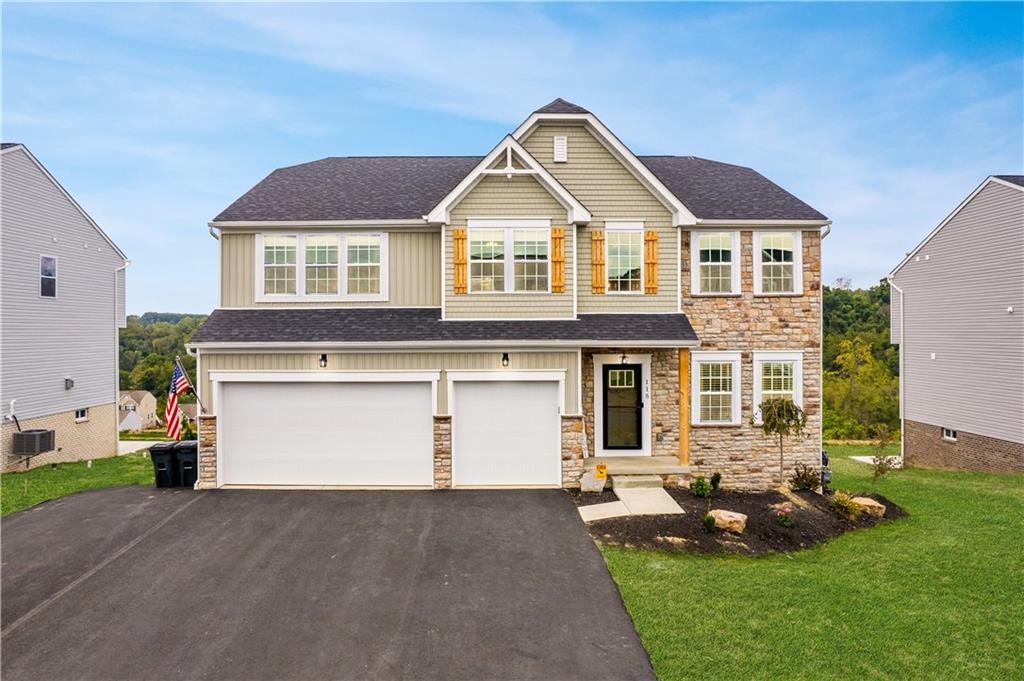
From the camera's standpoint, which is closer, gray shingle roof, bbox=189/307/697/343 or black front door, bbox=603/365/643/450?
gray shingle roof, bbox=189/307/697/343

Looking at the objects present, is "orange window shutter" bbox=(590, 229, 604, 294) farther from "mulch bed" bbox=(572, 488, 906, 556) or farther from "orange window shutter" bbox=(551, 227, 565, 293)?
"mulch bed" bbox=(572, 488, 906, 556)

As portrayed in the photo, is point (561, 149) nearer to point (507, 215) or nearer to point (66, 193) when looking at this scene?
point (507, 215)

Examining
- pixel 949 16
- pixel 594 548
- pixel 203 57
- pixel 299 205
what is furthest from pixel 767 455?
pixel 203 57

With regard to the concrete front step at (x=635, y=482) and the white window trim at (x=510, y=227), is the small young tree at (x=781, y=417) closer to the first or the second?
the concrete front step at (x=635, y=482)

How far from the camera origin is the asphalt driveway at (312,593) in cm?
532

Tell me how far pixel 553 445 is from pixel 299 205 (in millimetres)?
9166

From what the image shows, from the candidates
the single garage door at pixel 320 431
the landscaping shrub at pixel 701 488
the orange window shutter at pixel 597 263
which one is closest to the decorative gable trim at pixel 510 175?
the orange window shutter at pixel 597 263

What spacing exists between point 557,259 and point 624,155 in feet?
10.8

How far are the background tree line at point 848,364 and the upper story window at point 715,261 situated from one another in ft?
61.7

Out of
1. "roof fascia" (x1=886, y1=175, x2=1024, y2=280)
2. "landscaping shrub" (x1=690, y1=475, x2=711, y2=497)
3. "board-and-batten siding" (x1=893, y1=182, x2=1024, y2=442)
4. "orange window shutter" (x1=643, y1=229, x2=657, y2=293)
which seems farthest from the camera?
"roof fascia" (x1=886, y1=175, x2=1024, y2=280)

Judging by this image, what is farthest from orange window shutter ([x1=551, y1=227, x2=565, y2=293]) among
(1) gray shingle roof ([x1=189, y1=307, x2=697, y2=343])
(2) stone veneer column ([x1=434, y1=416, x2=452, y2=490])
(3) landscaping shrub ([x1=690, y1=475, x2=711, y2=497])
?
(3) landscaping shrub ([x1=690, y1=475, x2=711, y2=497])

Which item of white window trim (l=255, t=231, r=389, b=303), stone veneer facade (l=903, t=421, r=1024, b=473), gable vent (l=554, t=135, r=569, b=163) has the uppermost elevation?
gable vent (l=554, t=135, r=569, b=163)

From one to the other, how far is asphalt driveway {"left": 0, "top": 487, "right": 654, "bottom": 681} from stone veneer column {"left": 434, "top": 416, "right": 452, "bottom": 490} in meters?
0.81

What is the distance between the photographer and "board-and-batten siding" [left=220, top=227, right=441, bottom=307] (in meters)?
12.1
